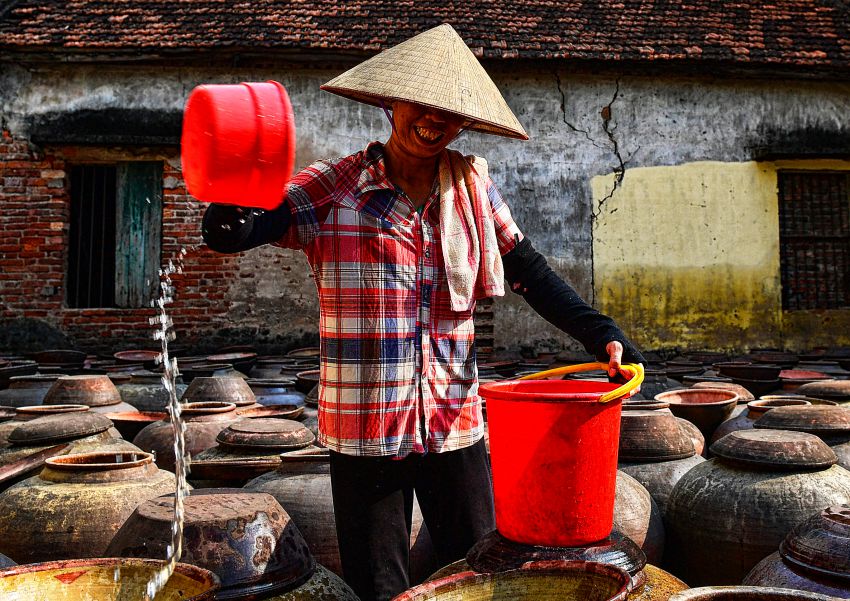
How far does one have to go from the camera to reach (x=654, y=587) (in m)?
2.06

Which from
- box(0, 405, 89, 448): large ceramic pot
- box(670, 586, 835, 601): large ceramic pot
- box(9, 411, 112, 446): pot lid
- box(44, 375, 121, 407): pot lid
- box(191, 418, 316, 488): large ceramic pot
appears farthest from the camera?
box(44, 375, 121, 407): pot lid

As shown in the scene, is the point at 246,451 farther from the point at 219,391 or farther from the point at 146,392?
the point at 146,392

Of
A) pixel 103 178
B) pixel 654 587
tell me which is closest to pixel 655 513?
pixel 654 587

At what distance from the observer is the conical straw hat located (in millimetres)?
2238

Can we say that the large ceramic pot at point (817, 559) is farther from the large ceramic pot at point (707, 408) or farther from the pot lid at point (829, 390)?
the pot lid at point (829, 390)

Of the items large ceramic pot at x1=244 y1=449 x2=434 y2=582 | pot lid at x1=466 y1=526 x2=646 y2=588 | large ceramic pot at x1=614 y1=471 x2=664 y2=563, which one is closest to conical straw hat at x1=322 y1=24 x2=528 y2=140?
pot lid at x1=466 y1=526 x2=646 y2=588

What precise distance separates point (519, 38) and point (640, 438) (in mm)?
7097

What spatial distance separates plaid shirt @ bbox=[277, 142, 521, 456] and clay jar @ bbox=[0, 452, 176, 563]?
1.17 metres

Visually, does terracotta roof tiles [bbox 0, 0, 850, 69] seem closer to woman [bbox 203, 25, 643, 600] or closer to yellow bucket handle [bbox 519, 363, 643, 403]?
woman [bbox 203, 25, 643, 600]

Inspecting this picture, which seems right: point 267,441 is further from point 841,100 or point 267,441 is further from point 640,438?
point 841,100

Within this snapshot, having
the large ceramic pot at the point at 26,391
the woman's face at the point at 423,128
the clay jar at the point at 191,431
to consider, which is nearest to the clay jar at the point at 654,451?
the clay jar at the point at 191,431

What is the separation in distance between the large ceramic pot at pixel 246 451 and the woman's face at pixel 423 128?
165 centimetres

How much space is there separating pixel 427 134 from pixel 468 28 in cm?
826

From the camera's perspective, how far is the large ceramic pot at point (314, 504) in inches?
119
